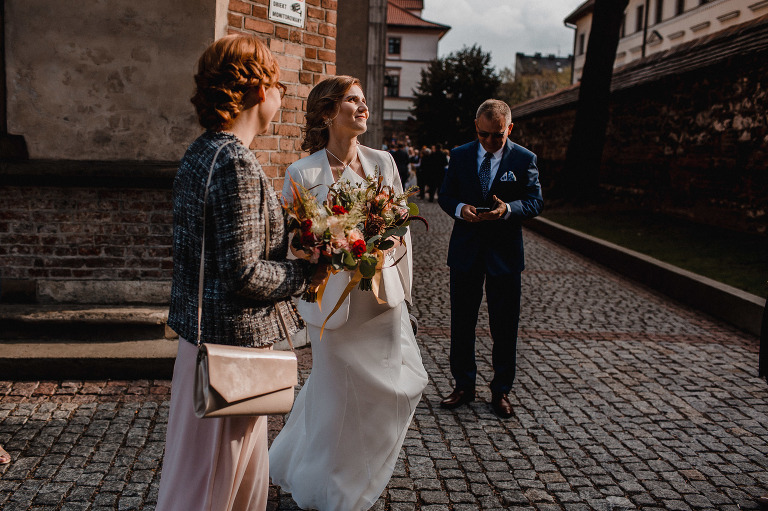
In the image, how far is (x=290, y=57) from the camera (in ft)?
19.4

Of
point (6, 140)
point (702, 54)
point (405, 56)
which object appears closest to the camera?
point (6, 140)

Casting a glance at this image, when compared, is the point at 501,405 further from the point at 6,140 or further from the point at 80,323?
the point at 6,140

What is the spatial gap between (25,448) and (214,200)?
2544 millimetres

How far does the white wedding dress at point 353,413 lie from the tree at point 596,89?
1534 cm

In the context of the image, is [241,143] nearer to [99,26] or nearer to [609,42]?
[99,26]

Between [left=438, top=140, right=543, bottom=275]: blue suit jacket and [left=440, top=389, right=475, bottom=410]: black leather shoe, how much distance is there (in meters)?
0.87

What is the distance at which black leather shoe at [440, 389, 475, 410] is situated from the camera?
481 centimetres

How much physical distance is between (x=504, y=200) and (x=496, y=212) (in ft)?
0.79

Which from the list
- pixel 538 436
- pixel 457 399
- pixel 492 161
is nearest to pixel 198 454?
pixel 538 436

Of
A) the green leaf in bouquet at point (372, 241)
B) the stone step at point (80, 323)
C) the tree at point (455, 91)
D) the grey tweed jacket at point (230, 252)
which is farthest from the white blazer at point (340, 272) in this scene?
the tree at point (455, 91)

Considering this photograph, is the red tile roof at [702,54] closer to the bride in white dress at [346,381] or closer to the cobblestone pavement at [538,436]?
the cobblestone pavement at [538,436]

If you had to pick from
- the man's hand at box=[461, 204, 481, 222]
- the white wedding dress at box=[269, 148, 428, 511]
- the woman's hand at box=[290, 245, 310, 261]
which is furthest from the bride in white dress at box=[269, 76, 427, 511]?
the man's hand at box=[461, 204, 481, 222]

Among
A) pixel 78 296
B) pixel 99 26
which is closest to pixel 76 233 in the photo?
pixel 78 296

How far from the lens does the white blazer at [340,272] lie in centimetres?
326
